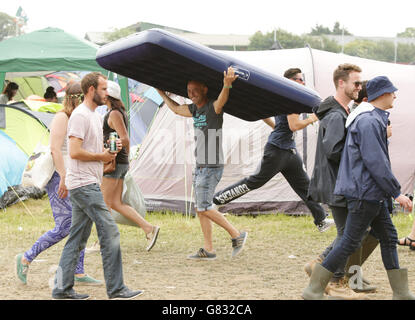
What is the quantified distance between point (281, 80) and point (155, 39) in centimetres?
119

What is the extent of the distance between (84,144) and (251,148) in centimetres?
443

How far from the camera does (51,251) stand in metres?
6.57

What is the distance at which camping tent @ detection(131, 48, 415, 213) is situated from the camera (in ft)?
28.6

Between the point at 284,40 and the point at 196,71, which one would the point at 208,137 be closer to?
the point at 196,71

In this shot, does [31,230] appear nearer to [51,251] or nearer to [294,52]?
[51,251]

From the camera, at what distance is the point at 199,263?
6066mm

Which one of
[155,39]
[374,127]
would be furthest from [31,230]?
[374,127]

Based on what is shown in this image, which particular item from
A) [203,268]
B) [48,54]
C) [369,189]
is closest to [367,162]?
[369,189]

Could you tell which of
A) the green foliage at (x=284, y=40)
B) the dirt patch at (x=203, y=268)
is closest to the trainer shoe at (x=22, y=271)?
the dirt patch at (x=203, y=268)

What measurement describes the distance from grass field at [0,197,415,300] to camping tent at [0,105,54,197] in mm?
1010

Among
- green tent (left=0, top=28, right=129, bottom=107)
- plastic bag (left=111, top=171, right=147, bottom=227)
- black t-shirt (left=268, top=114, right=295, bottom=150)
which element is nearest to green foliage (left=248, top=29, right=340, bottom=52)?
green tent (left=0, top=28, right=129, bottom=107)

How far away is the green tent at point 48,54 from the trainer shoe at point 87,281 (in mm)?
6351

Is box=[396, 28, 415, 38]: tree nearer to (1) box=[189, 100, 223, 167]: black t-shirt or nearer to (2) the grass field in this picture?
(2) the grass field
